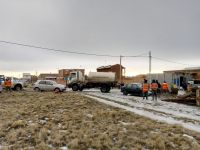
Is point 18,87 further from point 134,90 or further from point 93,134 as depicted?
point 93,134

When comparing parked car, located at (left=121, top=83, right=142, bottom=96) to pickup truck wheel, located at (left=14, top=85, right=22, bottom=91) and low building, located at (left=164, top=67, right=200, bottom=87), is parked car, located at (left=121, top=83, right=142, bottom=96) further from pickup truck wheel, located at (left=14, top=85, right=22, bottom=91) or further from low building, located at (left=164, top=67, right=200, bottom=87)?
low building, located at (left=164, top=67, right=200, bottom=87)

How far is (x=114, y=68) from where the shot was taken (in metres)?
78.0

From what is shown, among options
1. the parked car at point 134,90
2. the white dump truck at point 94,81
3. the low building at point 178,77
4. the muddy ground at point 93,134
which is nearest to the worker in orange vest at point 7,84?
the white dump truck at point 94,81

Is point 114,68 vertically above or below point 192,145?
above

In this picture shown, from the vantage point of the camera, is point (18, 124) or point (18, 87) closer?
point (18, 124)

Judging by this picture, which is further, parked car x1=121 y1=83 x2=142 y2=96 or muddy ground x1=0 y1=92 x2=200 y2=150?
parked car x1=121 y1=83 x2=142 y2=96

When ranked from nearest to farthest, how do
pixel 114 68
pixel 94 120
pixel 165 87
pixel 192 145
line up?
pixel 192 145 → pixel 94 120 → pixel 165 87 → pixel 114 68

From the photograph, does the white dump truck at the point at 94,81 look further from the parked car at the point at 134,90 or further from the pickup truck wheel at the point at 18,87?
the pickup truck wheel at the point at 18,87

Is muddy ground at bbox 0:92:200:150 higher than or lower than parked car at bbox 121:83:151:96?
lower

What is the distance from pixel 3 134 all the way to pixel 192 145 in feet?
21.3

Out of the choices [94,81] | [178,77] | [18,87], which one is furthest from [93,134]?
[178,77]

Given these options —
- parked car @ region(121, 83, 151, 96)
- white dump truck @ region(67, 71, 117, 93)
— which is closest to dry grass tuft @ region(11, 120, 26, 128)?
parked car @ region(121, 83, 151, 96)

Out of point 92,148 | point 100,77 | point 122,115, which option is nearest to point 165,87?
point 100,77

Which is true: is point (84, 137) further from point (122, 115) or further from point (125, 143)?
point (122, 115)
